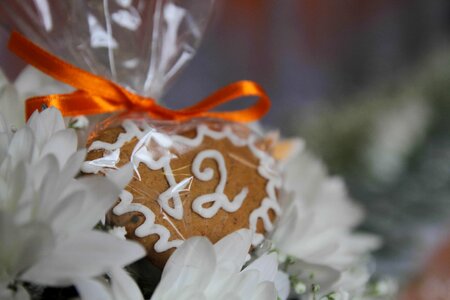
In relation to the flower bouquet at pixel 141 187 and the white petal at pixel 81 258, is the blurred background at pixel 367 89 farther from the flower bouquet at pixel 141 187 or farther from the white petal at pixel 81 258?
the white petal at pixel 81 258

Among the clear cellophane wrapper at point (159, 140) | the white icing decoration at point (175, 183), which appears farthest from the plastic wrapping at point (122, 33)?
the white icing decoration at point (175, 183)

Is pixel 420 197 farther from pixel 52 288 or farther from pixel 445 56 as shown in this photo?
pixel 52 288

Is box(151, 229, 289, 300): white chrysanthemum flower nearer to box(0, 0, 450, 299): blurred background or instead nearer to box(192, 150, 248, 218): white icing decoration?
box(192, 150, 248, 218): white icing decoration

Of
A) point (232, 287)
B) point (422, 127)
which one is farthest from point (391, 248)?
point (232, 287)

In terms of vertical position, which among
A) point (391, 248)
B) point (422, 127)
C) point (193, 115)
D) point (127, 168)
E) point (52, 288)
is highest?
point (422, 127)

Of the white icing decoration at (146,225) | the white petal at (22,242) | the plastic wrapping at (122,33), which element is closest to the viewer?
the white petal at (22,242)

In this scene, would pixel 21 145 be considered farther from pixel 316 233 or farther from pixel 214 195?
pixel 316 233
